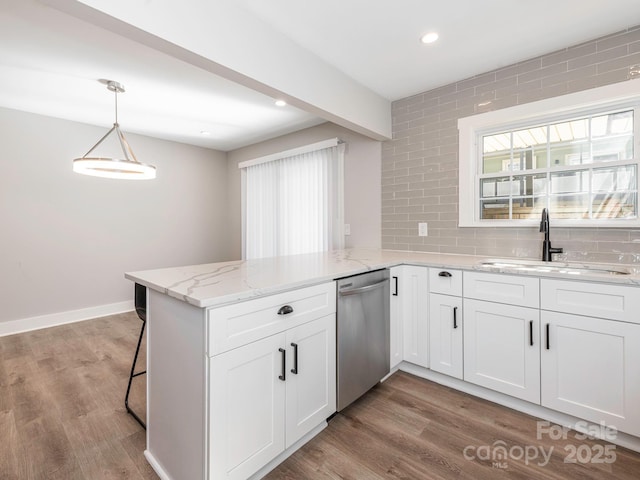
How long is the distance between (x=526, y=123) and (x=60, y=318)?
17.2 feet

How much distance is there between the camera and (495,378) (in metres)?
2.00

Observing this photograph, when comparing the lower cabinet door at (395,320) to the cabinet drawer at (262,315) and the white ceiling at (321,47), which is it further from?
the white ceiling at (321,47)

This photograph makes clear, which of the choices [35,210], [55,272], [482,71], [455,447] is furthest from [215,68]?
[55,272]

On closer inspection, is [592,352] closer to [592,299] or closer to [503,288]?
[592,299]

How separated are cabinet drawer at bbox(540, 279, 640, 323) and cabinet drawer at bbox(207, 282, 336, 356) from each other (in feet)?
4.09

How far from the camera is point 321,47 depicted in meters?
2.22

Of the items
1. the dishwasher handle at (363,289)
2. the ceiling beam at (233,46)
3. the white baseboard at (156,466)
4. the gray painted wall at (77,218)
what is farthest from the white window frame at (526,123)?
the gray painted wall at (77,218)

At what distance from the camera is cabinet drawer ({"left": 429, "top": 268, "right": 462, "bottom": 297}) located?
6.98 ft

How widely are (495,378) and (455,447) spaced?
588 mm

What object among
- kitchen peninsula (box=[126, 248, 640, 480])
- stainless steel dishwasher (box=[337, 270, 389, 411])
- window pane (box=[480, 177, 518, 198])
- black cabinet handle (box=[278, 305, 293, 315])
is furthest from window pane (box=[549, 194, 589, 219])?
black cabinet handle (box=[278, 305, 293, 315])

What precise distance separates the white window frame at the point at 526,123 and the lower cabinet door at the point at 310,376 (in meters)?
1.72

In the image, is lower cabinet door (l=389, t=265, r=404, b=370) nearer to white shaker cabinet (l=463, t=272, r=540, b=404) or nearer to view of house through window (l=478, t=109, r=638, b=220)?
white shaker cabinet (l=463, t=272, r=540, b=404)

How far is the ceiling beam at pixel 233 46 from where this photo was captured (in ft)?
4.52

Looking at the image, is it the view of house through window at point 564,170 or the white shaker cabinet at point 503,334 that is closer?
the white shaker cabinet at point 503,334
